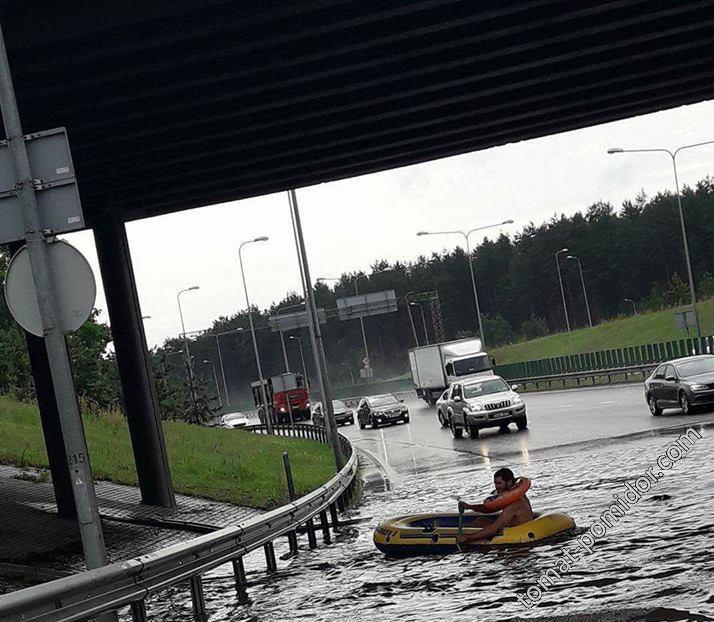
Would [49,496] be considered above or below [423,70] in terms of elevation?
below

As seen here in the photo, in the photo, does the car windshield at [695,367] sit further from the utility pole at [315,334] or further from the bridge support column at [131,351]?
the bridge support column at [131,351]

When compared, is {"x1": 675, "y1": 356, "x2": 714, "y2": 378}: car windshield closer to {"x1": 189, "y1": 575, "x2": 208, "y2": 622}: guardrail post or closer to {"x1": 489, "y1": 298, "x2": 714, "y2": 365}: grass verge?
{"x1": 189, "y1": 575, "x2": 208, "y2": 622}: guardrail post

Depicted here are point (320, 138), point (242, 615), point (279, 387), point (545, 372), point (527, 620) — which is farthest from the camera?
point (545, 372)

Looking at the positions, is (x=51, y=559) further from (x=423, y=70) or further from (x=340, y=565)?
(x=423, y=70)

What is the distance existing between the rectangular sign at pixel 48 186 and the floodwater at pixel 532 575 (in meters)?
4.07

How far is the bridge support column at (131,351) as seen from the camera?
2298 cm

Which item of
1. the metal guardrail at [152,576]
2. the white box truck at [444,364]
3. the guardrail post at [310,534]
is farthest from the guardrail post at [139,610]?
the white box truck at [444,364]

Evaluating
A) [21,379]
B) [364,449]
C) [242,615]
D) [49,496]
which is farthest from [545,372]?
[242,615]

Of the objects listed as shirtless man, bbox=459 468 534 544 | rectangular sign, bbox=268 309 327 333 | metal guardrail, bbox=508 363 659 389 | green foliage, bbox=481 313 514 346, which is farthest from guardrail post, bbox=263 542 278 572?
green foliage, bbox=481 313 514 346

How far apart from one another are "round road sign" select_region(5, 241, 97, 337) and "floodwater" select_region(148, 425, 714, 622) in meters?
3.52

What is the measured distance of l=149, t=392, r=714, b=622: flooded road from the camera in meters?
9.84

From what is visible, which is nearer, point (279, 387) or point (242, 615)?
point (242, 615)

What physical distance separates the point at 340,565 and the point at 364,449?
2502 centimetres

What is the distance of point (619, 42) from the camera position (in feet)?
54.8
